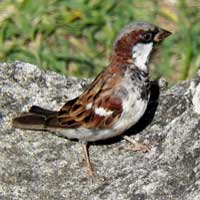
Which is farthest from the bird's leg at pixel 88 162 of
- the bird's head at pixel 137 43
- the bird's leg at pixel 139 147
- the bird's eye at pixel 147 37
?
the bird's eye at pixel 147 37

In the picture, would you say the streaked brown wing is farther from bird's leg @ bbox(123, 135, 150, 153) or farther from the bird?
bird's leg @ bbox(123, 135, 150, 153)

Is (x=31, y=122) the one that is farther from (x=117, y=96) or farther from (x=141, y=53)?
(x=141, y=53)

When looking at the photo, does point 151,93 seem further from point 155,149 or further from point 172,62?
point 172,62

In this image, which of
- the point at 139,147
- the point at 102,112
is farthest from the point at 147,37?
the point at 139,147

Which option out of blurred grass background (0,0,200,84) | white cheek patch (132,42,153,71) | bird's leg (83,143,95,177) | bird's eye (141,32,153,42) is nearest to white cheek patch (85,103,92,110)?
bird's leg (83,143,95,177)

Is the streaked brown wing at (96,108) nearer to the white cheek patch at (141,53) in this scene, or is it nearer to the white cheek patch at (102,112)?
the white cheek patch at (102,112)
